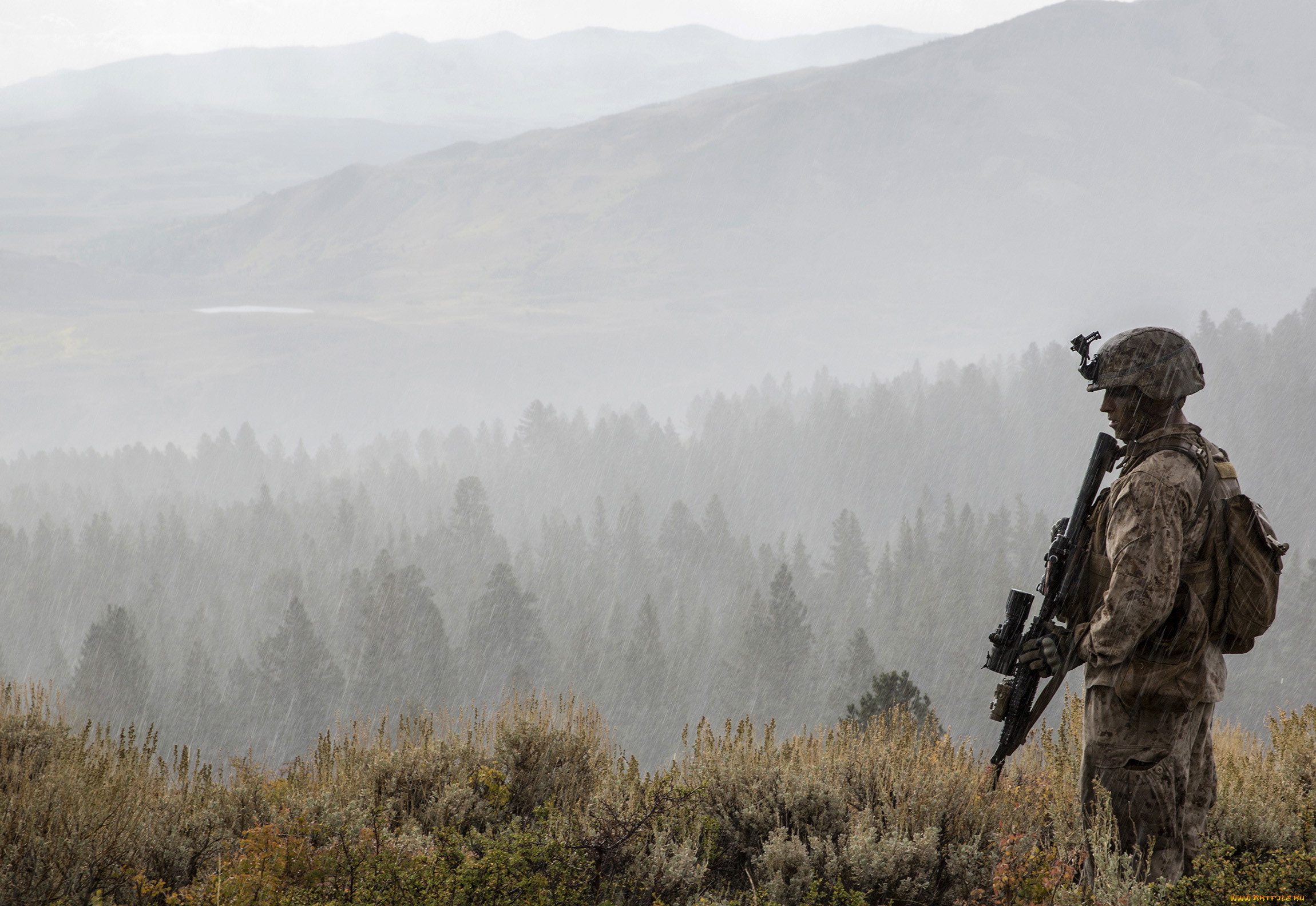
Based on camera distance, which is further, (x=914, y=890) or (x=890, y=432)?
(x=890, y=432)

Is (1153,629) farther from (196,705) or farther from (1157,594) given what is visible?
(196,705)

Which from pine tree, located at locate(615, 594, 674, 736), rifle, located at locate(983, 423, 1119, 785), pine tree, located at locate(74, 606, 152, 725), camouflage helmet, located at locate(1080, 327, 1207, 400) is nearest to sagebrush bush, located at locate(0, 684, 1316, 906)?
rifle, located at locate(983, 423, 1119, 785)

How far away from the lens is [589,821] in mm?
5707

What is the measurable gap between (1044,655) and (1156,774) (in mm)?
745

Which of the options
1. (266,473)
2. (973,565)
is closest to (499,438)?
(266,473)

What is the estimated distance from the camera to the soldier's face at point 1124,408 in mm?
4551

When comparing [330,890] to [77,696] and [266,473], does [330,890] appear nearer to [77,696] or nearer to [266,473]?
[77,696]

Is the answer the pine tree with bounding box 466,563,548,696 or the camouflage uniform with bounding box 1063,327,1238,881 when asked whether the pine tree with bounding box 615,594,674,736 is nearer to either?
the pine tree with bounding box 466,563,548,696

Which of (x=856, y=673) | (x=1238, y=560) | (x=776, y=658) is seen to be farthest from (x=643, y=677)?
(x=1238, y=560)

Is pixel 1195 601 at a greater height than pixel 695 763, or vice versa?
pixel 1195 601

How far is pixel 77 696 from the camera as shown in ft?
209

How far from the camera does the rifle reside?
460 cm

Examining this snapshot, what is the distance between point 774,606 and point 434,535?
48.2 meters

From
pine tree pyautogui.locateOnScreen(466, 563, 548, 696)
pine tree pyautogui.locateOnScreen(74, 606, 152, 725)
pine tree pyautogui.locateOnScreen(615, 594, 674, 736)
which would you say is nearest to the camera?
pine tree pyautogui.locateOnScreen(74, 606, 152, 725)
